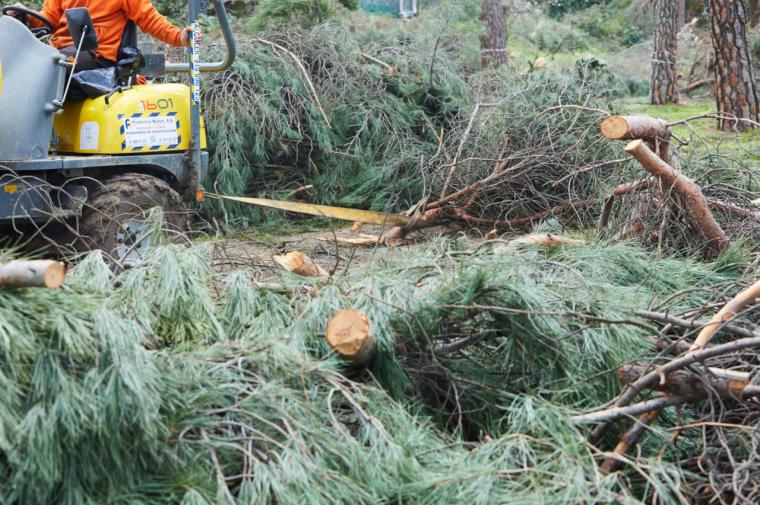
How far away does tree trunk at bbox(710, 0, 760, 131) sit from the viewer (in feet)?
35.5

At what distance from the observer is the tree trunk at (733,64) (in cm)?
1083

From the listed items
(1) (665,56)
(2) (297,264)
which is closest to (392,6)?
(1) (665,56)

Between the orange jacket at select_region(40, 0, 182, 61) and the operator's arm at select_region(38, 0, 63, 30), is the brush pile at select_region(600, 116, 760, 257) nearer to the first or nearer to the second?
the orange jacket at select_region(40, 0, 182, 61)

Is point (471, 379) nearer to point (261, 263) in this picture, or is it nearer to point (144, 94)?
point (261, 263)

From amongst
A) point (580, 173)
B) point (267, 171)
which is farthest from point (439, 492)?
point (267, 171)

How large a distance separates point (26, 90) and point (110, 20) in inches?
33.0

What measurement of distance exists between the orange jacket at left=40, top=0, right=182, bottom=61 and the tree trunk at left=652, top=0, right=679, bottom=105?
36.2 ft

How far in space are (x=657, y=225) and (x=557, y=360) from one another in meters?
2.37

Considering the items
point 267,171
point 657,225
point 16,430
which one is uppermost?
point 16,430

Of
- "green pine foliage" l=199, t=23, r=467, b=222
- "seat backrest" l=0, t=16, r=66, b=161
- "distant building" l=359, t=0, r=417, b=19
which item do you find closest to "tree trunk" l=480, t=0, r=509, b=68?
"distant building" l=359, t=0, r=417, b=19

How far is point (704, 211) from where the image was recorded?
546 centimetres

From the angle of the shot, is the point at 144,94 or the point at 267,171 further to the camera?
the point at 267,171

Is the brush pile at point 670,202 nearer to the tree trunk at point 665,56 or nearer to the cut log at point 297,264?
the cut log at point 297,264

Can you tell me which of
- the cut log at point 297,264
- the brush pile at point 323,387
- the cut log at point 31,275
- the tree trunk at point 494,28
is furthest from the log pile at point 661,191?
the tree trunk at point 494,28
